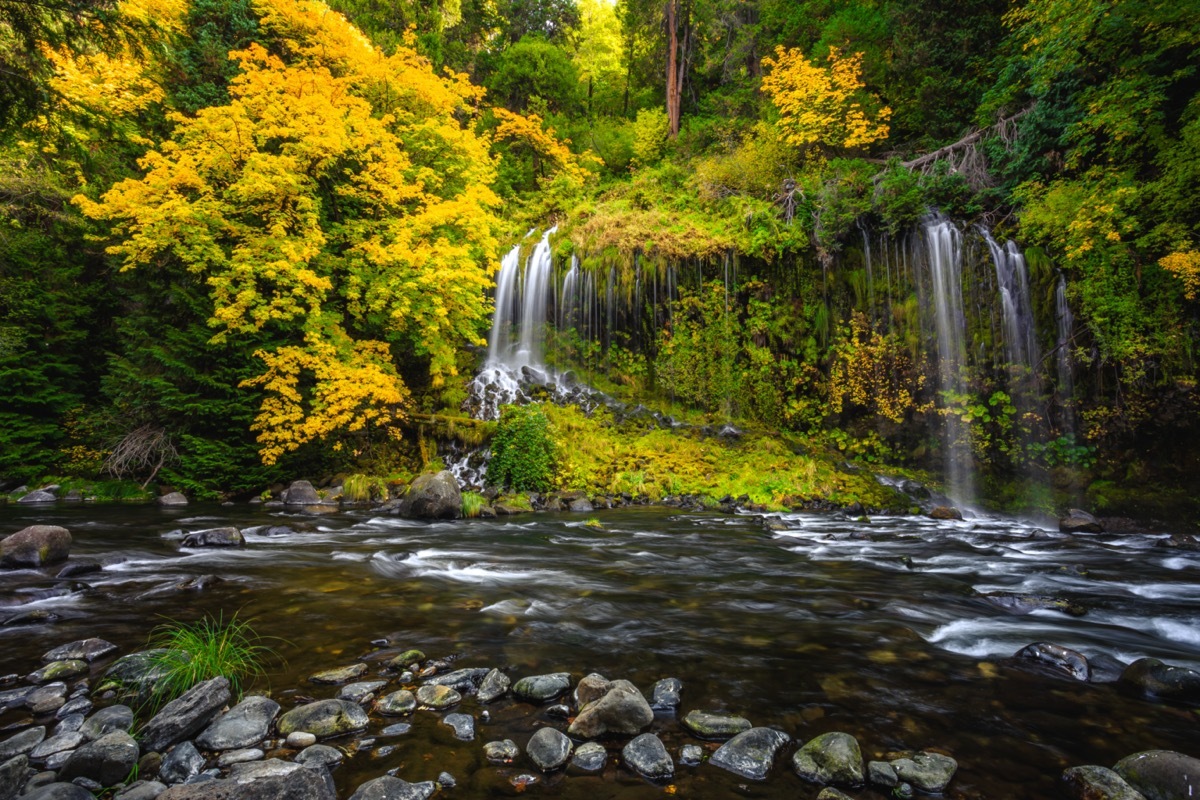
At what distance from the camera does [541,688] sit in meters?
3.03

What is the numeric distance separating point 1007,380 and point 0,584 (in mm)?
17927

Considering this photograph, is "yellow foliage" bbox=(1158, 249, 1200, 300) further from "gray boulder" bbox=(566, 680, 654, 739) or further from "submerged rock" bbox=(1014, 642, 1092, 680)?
"gray boulder" bbox=(566, 680, 654, 739)

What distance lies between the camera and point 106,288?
550 inches

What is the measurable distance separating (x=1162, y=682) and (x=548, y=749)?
3982 mm

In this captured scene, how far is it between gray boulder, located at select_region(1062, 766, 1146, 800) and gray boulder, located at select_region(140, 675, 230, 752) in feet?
14.2

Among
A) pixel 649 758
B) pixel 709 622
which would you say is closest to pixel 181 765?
pixel 649 758

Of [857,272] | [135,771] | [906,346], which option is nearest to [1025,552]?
[906,346]

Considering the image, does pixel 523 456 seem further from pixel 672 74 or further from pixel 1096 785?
pixel 672 74

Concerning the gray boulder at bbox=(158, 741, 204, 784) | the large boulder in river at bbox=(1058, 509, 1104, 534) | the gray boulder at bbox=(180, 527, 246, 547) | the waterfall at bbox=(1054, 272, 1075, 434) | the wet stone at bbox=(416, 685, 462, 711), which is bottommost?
the large boulder in river at bbox=(1058, 509, 1104, 534)

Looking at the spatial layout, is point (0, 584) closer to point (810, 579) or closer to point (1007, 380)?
point (810, 579)

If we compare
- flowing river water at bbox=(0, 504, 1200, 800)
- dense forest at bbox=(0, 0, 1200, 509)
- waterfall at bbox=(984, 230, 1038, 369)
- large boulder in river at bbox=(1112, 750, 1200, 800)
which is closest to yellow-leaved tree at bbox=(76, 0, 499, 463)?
dense forest at bbox=(0, 0, 1200, 509)

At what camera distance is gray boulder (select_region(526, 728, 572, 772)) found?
236 cm

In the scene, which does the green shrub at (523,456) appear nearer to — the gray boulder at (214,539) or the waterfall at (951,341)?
the gray boulder at (214,539)

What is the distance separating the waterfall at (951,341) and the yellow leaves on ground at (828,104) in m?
5.34
